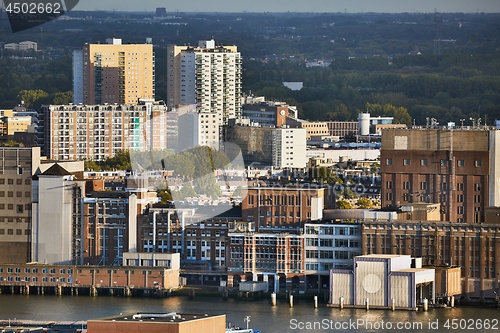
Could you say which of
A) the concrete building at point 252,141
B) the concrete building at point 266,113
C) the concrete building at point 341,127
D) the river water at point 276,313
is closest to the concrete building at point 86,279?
the river water at point 276,313

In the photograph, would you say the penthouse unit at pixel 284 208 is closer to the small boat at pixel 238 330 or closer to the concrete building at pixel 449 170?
the concrete building at pixel 449 170

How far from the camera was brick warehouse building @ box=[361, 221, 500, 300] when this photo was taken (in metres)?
29.1

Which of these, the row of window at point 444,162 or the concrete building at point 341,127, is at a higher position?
the concrete building at point 341,127

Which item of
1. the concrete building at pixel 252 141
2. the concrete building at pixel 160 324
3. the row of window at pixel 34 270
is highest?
the concrete building at pixel 252 141

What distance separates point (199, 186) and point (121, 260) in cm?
784

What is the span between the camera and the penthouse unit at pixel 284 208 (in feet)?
101

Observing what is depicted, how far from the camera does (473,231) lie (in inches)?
1151

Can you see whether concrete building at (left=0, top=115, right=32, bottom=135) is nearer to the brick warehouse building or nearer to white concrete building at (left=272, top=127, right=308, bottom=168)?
white concrete building at (left=272, top=127, right=308, bottom=168)

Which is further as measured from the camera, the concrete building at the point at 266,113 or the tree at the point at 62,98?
the tree at the point at 62,98

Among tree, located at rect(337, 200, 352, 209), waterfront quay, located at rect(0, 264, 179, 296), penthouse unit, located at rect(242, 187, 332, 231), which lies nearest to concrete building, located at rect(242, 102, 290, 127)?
tree, located at rect(337, 200, 352, 209)

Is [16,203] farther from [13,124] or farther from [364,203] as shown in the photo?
[13,124]

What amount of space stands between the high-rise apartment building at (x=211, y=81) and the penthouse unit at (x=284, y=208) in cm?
2655

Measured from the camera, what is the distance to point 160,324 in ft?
63.9

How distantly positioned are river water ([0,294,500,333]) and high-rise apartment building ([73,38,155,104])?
101ft
